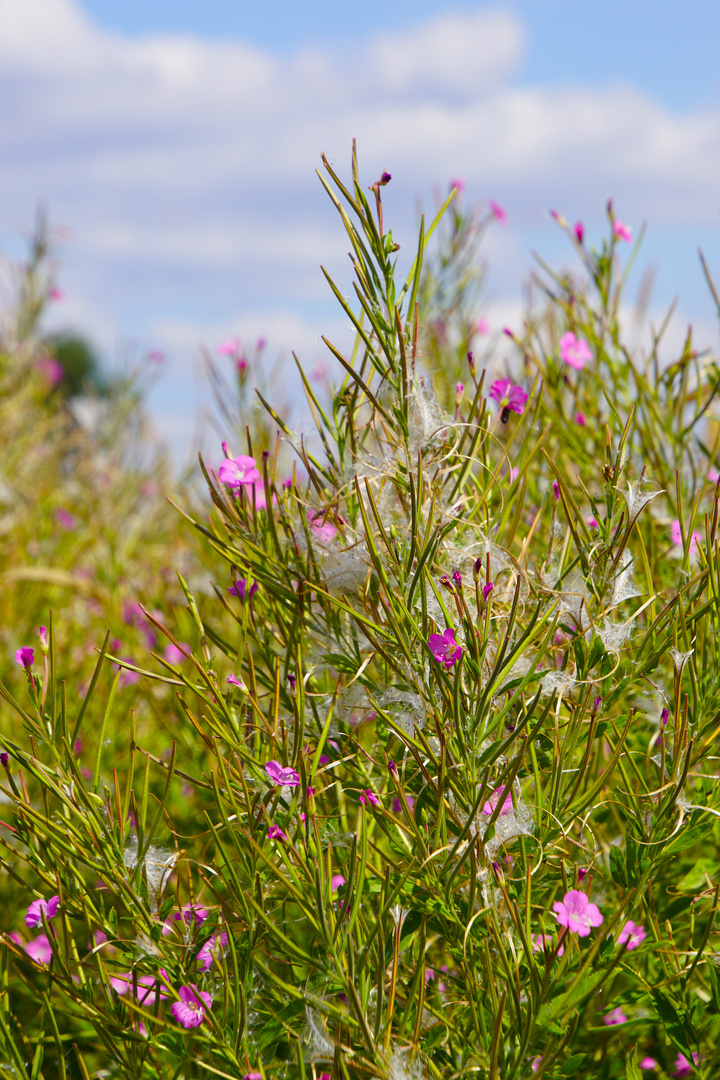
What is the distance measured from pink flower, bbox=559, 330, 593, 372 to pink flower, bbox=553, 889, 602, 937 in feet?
4.50

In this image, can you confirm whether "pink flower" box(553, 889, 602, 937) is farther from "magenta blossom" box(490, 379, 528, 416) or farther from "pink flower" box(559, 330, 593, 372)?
"pink flower" box(559, 330, 593, 372)

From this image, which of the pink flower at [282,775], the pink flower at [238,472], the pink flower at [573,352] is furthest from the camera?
the pink flower at [573,352]

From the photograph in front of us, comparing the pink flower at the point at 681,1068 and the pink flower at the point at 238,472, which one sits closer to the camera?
the pink flower at the point at 238,472

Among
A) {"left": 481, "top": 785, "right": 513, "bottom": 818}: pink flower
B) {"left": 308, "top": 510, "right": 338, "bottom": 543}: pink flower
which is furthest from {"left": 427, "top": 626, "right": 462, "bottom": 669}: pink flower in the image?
{"left": 308, "top": 510, "right": 338, "bottom": 543}: pink flower

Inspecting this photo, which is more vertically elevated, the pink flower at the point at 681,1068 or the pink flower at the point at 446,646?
the pink flower at the point at 446,646

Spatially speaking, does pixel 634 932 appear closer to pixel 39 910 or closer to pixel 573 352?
pixel 39 910

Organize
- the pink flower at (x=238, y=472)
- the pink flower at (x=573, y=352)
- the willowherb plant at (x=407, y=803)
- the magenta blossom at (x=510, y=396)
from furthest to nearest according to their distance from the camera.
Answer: the pink flower at (x=573, y=352)
the magenta blossom at (x=510, y=396)
the pink flower at (x=238, y=472)
the willowherb plant at (x=407, y=803)

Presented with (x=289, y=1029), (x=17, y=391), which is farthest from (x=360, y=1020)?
(x=17, y=391)

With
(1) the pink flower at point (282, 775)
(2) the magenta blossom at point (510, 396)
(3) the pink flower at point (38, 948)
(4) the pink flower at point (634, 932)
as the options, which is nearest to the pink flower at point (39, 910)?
(1) the pink flower at point (282, 775)

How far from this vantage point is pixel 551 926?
1379mm

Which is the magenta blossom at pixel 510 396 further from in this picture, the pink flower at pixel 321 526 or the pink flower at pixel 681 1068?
the pink flower at pixel 681 1068

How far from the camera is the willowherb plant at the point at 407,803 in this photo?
128 cm

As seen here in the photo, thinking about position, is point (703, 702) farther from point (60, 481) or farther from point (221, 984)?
point (60, 481)

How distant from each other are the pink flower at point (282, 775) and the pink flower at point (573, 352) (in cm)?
135
